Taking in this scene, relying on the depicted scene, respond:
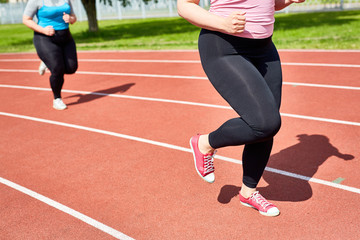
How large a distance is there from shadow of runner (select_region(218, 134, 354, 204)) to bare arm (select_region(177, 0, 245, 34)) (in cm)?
157

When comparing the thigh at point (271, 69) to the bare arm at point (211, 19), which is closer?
the bare arm at point (211, 19)

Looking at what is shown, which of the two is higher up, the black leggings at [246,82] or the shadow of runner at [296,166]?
the black leggings at [246,82]

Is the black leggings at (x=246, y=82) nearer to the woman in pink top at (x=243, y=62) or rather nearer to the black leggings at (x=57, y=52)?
the woman in pink top at (x=243, y=62)

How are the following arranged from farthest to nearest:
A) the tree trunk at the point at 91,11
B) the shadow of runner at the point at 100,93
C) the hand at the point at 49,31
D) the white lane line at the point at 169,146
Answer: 1. the tree trunk at the point at 91,11
2. the shadow of runner at the point at 100,93
3. the hand at the point at 49,31
4. the white lane line at the point at 169,146

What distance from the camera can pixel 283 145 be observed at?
15.8 ft

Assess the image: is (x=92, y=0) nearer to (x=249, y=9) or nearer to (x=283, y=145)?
(x=283, y=145)

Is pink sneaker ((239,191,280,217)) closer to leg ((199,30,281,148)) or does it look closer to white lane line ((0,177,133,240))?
leg ((199,30,281,148))

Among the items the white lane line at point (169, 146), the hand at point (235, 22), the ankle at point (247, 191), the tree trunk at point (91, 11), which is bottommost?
the tree trunk at point (91, 11)

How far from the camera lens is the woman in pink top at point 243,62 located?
2.62 metres

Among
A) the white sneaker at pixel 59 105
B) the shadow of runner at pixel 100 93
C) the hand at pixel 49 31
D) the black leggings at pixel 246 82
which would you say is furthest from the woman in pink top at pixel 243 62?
the shadow of runner at pixel 100 93

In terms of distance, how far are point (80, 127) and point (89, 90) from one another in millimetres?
2891

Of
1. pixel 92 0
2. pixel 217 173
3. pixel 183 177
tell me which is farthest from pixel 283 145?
pixel 92 0

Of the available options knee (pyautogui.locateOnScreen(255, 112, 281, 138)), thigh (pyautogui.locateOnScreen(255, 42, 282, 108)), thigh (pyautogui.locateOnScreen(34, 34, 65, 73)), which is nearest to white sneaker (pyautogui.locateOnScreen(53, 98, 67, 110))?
thigh (pyautogui.locateOnScreen(34, 34, 65, 73))

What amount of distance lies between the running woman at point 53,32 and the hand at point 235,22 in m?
4.76
